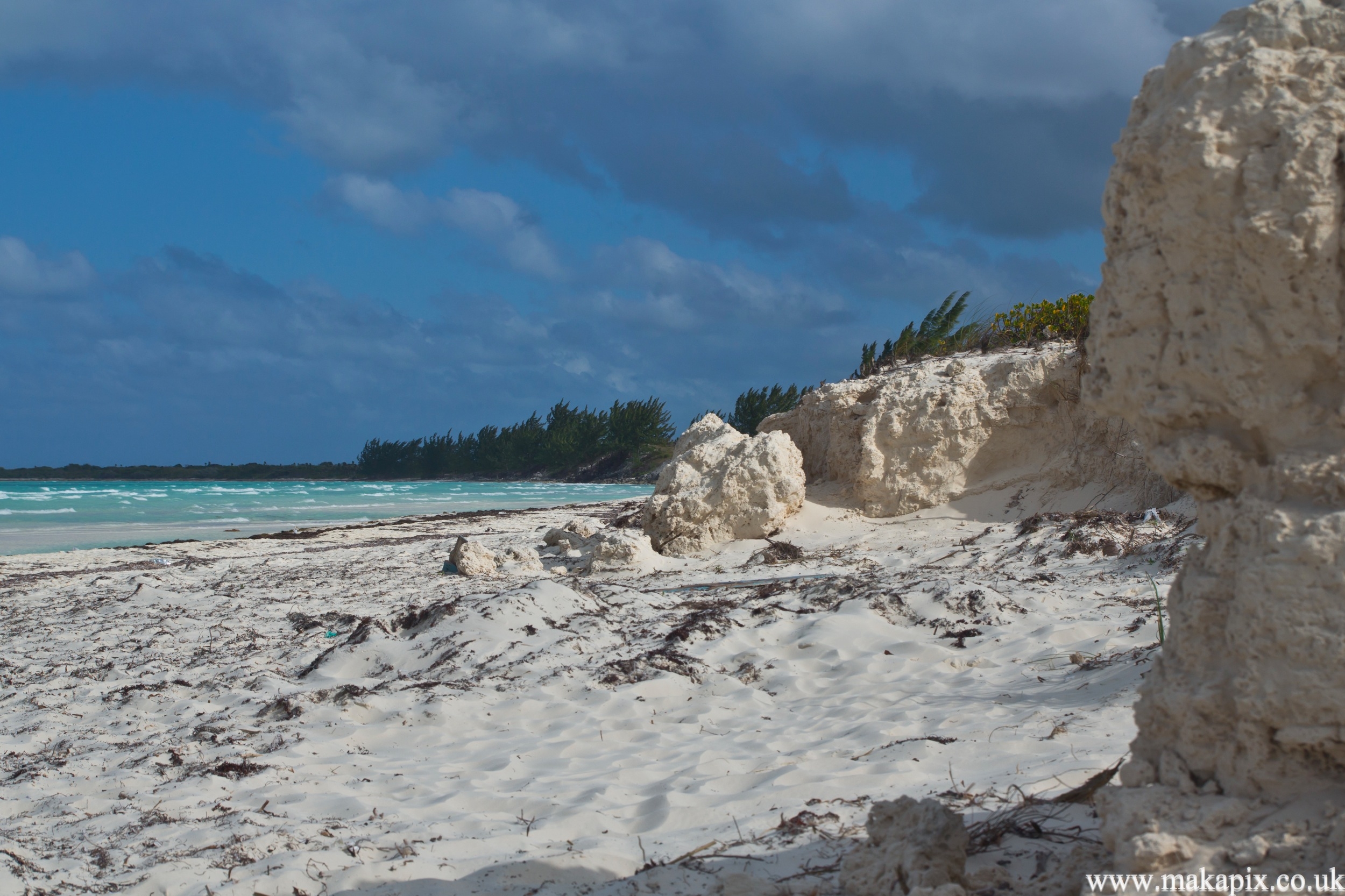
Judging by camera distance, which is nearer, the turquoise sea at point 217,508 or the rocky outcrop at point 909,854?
the rocky outcrop at point 909,854

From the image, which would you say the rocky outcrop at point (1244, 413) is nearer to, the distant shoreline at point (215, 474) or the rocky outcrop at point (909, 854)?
the rocky outcrop at point (909, 854)

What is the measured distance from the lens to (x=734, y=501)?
33.1 feet

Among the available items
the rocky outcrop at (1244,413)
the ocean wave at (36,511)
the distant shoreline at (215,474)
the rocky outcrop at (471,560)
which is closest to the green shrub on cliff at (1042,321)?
the rocky outcrop at (471,560)

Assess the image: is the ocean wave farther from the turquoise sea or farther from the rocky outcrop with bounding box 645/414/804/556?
the rocky outcrop with bounding box 645/414/804/556

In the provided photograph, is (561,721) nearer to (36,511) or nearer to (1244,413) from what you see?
(1244,413)

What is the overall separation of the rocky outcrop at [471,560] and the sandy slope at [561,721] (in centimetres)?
138

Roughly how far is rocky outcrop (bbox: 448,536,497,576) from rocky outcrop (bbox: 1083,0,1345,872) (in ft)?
26.1

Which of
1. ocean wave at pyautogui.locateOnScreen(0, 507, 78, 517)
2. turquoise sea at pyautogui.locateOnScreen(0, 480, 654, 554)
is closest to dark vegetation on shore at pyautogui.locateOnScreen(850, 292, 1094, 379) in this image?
turquoise sea at pyautogui.locateOnScreen(0, 480, 654, 554)

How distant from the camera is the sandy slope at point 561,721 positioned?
2.92 m

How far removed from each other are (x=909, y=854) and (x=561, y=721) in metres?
2.52

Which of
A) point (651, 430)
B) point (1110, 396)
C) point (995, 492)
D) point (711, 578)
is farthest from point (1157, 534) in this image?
point (651, 430)

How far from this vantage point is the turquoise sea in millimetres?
19469

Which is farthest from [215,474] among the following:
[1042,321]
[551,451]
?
[1042,321]

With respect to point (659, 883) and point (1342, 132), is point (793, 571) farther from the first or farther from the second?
point (1342, 132)
